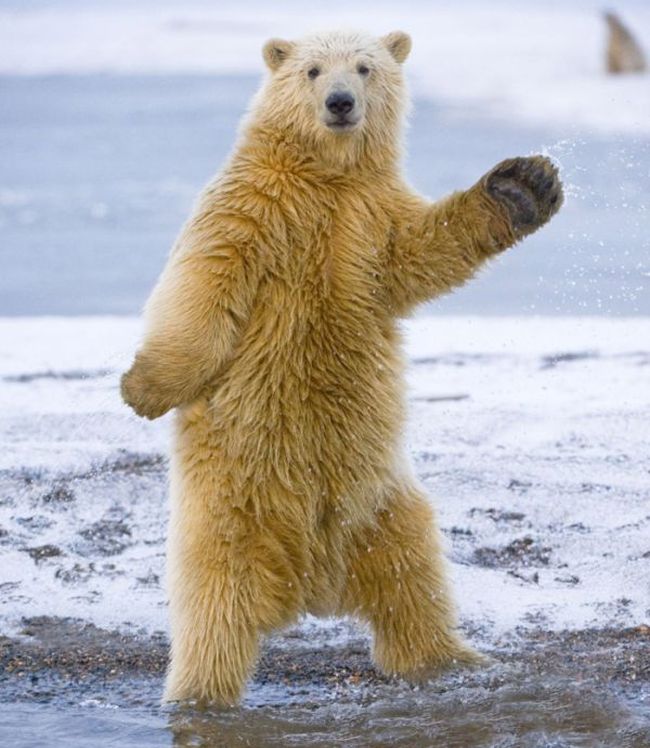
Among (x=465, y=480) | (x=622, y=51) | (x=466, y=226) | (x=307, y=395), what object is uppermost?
(x=622, y=51)

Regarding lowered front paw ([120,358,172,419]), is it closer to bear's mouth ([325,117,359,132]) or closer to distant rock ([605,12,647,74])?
bear's mouth ([325,117,359,132])

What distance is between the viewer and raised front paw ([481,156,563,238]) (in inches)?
154

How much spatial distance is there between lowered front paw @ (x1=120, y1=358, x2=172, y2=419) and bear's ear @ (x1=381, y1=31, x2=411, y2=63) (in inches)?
49.9

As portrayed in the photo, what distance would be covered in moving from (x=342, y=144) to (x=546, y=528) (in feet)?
6.30

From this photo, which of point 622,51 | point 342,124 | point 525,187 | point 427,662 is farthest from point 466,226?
point 622,51

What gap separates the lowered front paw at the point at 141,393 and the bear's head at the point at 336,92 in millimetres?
813

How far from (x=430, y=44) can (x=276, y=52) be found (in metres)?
19.8

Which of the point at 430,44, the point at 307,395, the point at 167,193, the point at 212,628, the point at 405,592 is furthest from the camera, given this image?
the point at 430,44

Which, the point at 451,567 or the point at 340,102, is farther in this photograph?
the point at 451,567

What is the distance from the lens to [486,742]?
3.75 meters

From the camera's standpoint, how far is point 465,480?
5664 millimetres

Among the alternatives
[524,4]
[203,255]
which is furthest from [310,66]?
[524,4]

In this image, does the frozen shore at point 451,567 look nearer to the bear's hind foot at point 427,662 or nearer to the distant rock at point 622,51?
the bear's hind foot at point 427,662

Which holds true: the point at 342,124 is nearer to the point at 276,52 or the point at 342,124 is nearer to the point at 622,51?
the point at 276,52
